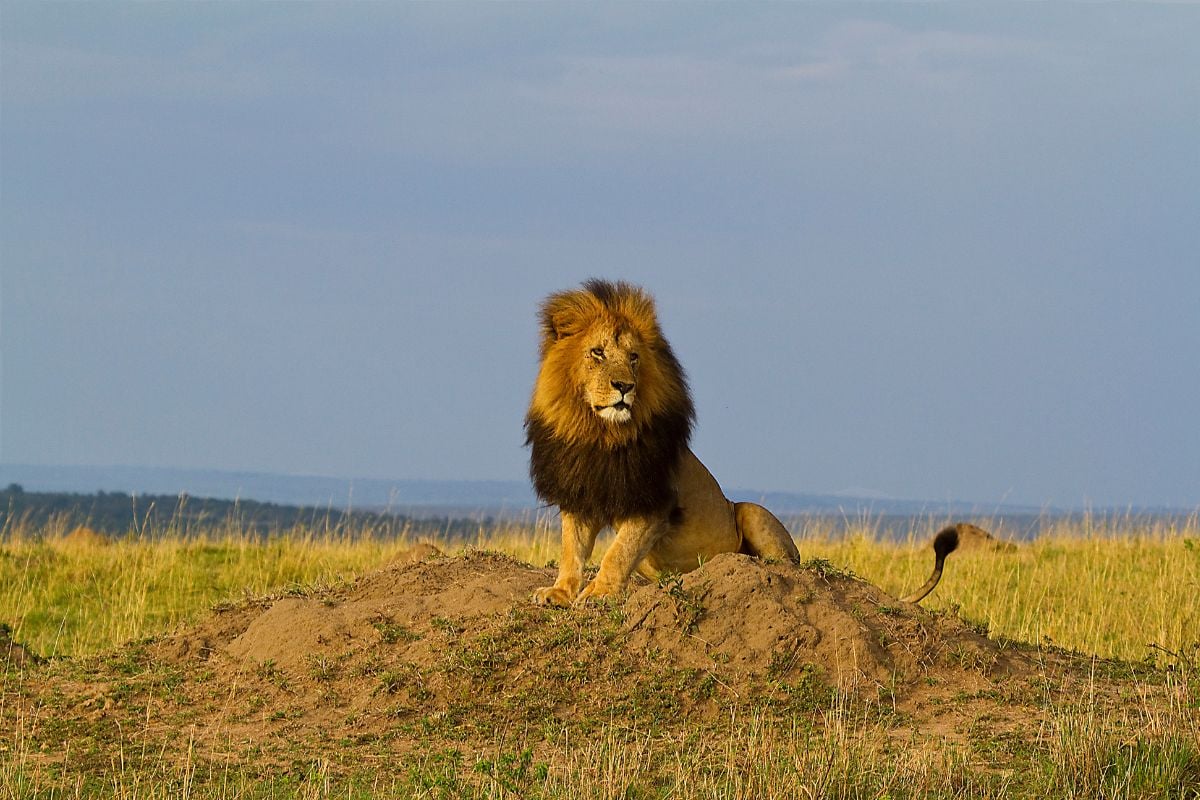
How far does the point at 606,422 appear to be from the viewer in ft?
27.3

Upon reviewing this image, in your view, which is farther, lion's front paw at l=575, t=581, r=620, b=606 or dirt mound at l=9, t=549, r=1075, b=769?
lion's front paw at l=575, t=581, r=620, b=606

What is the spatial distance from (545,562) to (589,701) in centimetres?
744

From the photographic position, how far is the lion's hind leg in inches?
365

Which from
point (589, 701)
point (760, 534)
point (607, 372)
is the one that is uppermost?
point (607, 372)

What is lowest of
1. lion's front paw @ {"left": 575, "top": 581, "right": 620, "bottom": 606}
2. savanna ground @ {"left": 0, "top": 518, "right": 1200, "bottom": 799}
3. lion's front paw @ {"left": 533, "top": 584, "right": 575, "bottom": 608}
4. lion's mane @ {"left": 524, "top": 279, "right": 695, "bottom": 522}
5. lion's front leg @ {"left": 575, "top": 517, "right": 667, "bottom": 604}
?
savanna ground @ {"left": 0, "top": 518, "right": 1200, "bottom": 799}

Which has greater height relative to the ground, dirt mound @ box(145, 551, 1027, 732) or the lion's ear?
the lion's ear

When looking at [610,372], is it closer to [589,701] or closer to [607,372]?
[607,372]

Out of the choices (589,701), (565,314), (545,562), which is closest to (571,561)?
(589,701)

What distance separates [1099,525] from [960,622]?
435 inches

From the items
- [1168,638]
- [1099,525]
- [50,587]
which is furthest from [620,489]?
[1099,525]

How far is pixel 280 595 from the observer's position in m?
10.4

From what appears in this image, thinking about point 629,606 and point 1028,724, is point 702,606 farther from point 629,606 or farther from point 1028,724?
point 1028,724

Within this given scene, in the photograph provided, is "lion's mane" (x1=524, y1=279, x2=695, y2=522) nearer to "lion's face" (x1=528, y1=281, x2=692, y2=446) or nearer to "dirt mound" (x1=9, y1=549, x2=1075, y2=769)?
"lion's face" (x1=528, y1=281, x2=692, y2=446)

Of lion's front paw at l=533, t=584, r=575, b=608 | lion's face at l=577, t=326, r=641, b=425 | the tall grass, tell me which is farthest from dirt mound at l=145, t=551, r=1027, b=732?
the tall grass
